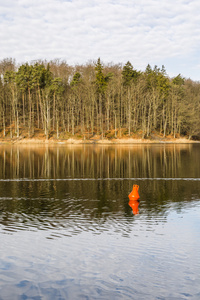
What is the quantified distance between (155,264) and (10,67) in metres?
122

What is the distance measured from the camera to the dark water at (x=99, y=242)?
810 centimetres

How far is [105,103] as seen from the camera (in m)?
100

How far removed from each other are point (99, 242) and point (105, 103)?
90.4 metres

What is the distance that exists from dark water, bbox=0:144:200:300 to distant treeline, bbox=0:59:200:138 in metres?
69.4

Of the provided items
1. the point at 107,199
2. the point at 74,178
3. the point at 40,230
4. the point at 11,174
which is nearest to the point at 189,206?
the point at 107,199

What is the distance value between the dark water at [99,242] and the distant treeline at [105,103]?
228ft

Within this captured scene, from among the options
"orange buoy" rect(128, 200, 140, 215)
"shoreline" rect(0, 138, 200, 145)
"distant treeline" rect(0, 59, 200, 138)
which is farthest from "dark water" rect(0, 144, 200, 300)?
"distant treeline" rect(0, 59, 200, 138)

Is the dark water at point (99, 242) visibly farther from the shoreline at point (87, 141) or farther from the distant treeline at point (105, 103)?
the distant treeline at point (105, 103)

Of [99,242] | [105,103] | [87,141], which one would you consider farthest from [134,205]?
[105,103]

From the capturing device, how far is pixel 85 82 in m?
103

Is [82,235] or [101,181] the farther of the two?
[101,181]

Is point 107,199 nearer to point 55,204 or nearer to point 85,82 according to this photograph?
point 55,204

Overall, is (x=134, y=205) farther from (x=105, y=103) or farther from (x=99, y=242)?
(x=105, y=103)

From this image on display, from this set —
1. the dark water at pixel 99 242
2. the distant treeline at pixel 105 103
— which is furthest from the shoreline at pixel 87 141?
the dark water at pixel 99 242
